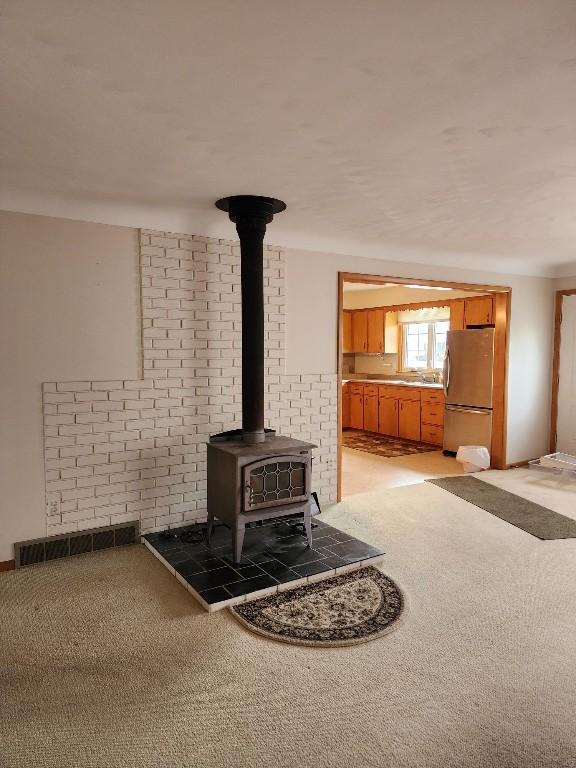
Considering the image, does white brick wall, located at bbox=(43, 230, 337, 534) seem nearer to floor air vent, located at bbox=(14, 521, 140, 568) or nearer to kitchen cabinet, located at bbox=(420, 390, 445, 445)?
floor air vent, located at bbox=(14, 521, 140, 568)

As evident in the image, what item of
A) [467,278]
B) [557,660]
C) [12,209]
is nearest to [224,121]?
[12,209]

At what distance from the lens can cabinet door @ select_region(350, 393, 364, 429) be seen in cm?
850

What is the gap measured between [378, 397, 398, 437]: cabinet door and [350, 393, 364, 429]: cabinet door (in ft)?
1.43

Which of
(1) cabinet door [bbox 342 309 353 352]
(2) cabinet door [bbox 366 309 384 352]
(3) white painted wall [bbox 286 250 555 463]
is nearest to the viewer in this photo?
(3) white painted wall [bbox 286 250 555 463]

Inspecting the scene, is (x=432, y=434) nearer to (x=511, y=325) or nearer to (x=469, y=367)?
(x=469, y=367)

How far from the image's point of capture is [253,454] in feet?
10.5

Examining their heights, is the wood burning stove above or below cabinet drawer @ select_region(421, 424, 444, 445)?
above

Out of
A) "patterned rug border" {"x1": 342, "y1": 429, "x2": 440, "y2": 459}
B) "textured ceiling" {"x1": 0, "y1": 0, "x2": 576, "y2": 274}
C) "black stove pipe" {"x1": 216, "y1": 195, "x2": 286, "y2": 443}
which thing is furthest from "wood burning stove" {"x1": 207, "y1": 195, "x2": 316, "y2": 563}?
"patterned rug border" {"x1": 342, "y1": 429, "x2": 440, "y2": 459}

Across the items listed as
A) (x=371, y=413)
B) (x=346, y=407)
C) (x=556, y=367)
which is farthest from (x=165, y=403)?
(x=346, y=407)

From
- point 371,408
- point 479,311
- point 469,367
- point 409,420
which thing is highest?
point 479,311

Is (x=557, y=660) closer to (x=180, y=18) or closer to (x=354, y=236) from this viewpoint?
(x=180, y=18)

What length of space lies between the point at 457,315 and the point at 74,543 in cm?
553

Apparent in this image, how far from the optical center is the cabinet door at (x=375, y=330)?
862 cm

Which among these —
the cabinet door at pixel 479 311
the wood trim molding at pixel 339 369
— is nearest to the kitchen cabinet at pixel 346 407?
the cabinet door at pixel 479 311
